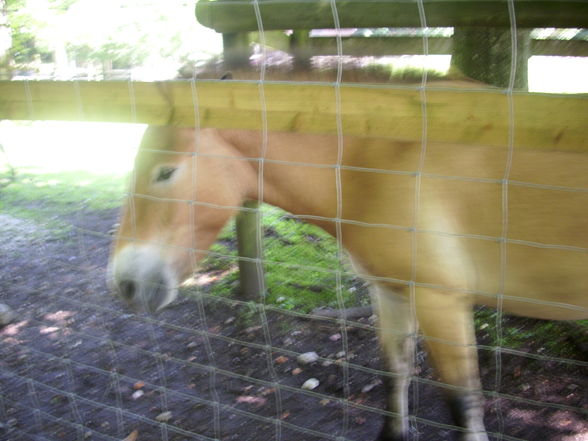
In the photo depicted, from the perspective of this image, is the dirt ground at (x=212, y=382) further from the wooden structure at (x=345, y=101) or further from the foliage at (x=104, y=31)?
the foliage at (x=104, y=31)

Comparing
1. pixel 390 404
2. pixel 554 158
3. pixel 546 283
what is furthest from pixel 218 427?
pixel 554 158

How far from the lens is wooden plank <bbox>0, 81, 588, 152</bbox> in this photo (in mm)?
1289

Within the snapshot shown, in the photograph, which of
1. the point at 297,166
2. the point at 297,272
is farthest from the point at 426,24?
the point at 297,272

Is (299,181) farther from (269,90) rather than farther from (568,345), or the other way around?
(568,345)

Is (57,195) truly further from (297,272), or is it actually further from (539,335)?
(539,335)

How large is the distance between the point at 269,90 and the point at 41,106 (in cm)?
94

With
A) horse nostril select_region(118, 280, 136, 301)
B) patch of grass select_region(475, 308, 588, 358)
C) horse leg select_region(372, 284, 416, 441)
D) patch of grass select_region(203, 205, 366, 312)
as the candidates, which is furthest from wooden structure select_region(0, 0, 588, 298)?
patch of grass select_region(475, 308, 588, 358)

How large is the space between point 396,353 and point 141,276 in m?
1.18

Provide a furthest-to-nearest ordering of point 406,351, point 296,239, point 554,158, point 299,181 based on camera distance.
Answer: point 296,239 < point 406,351 < point 299,181 < point 554,158

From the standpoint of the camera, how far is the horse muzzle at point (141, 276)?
2.03 meters

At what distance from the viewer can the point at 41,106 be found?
2023 millimetres

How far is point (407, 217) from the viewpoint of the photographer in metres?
1.86

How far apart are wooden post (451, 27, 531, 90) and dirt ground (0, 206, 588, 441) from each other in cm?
144

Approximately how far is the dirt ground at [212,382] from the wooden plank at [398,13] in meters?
1.37
